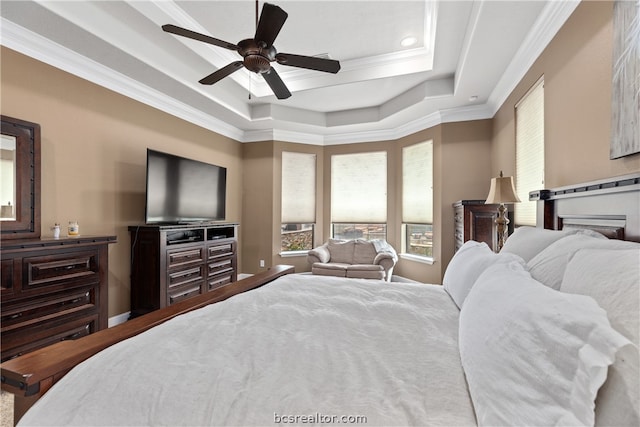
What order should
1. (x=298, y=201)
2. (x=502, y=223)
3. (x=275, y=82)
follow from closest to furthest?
(x=275, y=82) < (x=502, y=223) < (x=298, y=201)

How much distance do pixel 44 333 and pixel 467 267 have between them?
2.99m

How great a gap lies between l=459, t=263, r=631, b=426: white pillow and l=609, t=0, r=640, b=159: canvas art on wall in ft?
3.64

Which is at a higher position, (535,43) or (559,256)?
(535,43)

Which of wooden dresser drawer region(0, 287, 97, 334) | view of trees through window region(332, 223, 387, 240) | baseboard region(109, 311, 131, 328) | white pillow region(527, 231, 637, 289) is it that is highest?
white pillow region(527, 231, 637, 289)

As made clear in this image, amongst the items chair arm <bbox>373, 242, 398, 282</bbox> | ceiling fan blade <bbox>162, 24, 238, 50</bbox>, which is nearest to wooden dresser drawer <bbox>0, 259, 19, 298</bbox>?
ceiling fan blade <bbox>162, 24, 238, 50</bbox>

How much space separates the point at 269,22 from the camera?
1.75m

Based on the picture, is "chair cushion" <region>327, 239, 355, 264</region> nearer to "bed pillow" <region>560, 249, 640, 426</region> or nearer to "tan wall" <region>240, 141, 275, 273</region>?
"tan wall" <region>240, 141, 275, 273</region>

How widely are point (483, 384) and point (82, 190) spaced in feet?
11.8

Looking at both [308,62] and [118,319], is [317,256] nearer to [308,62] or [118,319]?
[118,319]

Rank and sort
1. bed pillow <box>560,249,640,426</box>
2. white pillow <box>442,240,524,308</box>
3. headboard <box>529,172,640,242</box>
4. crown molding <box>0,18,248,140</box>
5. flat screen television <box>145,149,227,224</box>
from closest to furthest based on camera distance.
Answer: bed pillow <box>560,249,640,426</box>, headboard <box>529,172,640,242</box>, white pillow <box>442,240,524,308</box>, crown molding <box>0,18,248,140</box>, flat screen television <box>145,149,227,224</box>

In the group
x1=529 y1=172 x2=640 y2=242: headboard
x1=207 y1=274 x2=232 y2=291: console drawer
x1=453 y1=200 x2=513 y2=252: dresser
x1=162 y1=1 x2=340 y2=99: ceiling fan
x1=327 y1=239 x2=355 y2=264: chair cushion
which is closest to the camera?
x1=529 y1=172 x2=640 y2=242: headboard

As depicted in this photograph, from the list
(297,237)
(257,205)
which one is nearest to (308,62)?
(257,205)

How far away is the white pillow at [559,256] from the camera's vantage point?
3.27 feet

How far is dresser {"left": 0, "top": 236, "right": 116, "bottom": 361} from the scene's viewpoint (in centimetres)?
195
